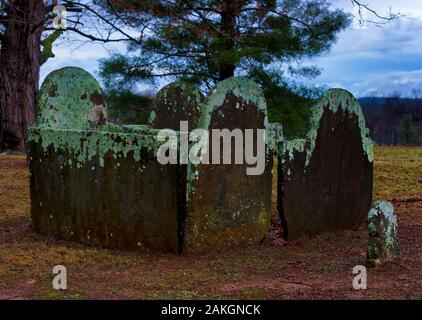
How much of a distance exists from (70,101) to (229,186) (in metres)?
2.81

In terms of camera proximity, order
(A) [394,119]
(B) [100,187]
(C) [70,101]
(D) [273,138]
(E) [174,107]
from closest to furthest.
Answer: (B) [100,187], (D) [273,138], (C) [70,101], (E) [174,107], (A) [394,119]

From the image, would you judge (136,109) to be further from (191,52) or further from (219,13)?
(219,13)

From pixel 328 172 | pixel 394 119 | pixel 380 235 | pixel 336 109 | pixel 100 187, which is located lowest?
pixel 380 235

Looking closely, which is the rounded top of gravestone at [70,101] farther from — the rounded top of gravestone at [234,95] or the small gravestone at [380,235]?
the small gravestone at [380,235]

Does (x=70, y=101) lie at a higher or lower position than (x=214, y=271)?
higher

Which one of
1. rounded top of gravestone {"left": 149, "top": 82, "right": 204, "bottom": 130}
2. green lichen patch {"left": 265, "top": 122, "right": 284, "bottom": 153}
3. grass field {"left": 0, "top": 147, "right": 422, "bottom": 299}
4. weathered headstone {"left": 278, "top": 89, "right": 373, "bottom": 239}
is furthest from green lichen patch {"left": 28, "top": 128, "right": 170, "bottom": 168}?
rounded top of gravestone {"left": 149, "top": 82, "right": 204, "bottom": 130}

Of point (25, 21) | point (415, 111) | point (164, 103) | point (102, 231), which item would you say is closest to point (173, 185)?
point (102, 231)

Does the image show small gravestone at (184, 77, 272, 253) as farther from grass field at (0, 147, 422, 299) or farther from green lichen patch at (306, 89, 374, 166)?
green lichen patch at (306, 89, 374, 166)

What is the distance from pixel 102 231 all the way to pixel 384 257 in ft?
9.54

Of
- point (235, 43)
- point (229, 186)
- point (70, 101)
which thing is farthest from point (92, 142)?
point (235, 43)

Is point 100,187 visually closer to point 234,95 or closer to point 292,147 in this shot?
point 234,95

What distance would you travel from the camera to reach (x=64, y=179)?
23.0 feet

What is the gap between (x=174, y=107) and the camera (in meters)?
8.75

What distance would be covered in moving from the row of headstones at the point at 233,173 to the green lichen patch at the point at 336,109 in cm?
1
